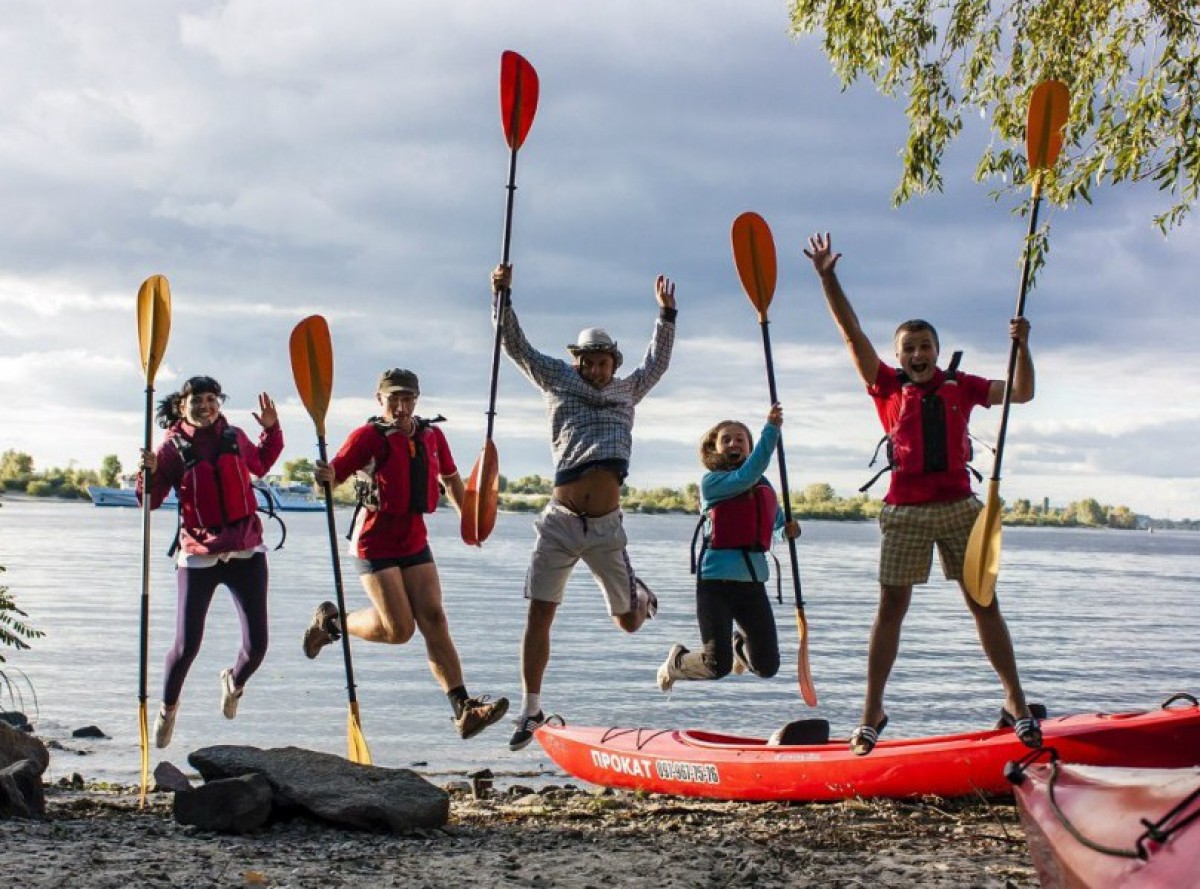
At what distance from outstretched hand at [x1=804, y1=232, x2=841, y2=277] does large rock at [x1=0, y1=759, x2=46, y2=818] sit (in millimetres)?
4520

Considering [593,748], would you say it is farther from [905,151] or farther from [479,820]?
[905,151]

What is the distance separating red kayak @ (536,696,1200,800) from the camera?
6492 mm

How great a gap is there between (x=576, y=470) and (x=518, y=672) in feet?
35.1

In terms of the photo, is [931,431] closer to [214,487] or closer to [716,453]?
[716,453]

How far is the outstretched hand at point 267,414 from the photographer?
732 cm

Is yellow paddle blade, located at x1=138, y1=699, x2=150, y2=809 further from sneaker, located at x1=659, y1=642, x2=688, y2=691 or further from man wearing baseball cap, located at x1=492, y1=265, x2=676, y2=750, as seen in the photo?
sneaker, located at x1=659, y1=642, x2=688, y2=691

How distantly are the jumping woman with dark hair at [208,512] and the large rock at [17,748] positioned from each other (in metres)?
1.02

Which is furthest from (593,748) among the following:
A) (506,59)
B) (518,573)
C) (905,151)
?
(518,573)

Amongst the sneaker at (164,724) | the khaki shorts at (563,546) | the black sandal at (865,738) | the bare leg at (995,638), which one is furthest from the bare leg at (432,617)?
the bare leg at (995,638)

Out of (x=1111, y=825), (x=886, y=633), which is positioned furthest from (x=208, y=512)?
(x=1111, y=825)

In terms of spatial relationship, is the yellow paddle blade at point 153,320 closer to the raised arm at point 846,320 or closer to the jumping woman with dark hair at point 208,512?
the jumping woman with dark hair at point 208,512

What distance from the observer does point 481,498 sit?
6.88 metres

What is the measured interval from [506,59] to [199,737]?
22.8 ft

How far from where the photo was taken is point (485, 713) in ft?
22.0
